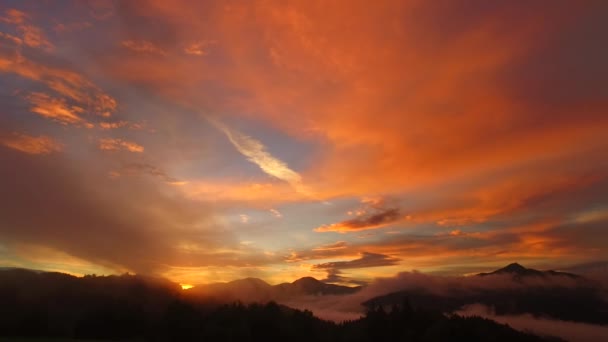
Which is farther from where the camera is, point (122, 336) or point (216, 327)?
point (216, 327)

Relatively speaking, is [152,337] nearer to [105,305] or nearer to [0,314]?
[105,305]

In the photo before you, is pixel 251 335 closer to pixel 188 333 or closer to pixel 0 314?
pixel 188 333

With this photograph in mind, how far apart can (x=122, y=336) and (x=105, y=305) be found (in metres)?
25.7

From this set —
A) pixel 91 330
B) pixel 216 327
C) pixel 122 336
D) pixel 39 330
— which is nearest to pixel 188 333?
pixel 216 327

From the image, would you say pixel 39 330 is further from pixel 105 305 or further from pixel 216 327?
pixel 216 327

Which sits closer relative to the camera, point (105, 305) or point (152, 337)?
point (152, 337)

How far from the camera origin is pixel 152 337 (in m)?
187

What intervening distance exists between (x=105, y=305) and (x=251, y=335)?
72836 mm

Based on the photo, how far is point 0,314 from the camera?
179m

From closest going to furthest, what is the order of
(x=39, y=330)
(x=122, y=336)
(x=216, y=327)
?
1. (x=39, y=330)
2. (x=122, y=336)
3. (x=216, y=327)

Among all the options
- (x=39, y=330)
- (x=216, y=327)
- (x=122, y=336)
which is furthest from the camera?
(x=216, y=327)

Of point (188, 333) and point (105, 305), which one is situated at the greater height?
point (105, 305)

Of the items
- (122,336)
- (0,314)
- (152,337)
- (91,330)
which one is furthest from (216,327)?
(0,314)

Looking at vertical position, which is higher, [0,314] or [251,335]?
[0,314]
